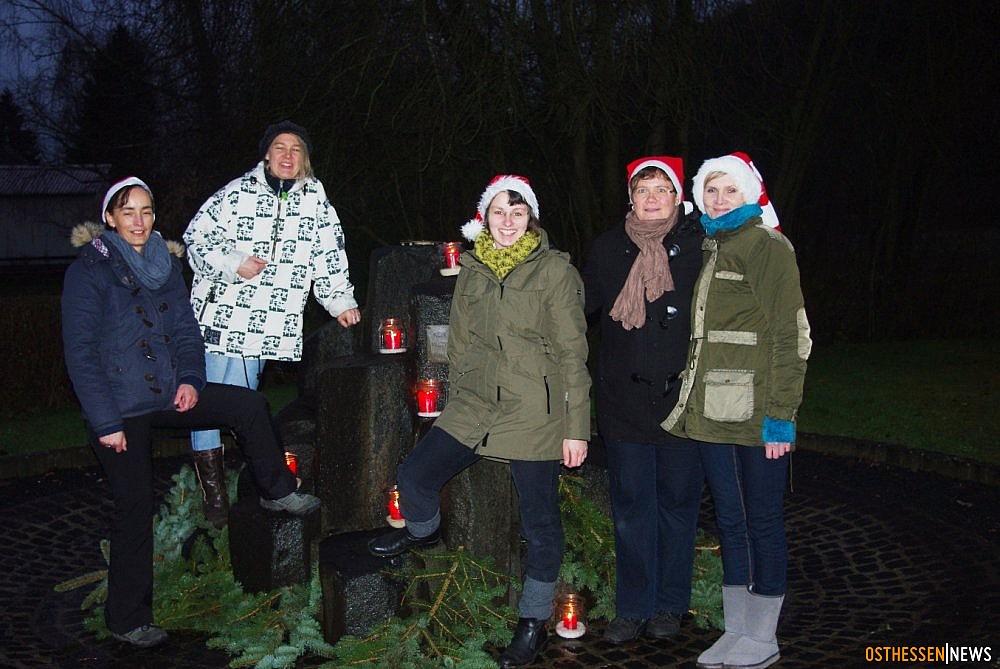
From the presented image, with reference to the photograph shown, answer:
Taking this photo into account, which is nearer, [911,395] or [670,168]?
[670,168]

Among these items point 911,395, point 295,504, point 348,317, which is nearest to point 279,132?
point 348,317

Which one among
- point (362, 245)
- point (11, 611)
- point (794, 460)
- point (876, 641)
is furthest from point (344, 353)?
point (362, 245)

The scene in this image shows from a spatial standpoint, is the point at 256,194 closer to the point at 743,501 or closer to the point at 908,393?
the point at 743,501

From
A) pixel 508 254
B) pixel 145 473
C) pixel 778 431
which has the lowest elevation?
pixel 145 473

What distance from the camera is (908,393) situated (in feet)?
35.0

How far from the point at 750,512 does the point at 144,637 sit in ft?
9.19

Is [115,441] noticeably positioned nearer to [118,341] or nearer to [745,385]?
[118,341]

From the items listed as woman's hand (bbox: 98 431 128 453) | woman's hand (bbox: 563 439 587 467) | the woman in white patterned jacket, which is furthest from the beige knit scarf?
woman's hand (bbox: 98 431 128 453)

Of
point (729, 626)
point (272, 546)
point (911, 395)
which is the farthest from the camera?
point (911, 395)

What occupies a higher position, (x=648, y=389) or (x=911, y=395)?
(x=648, y=389)

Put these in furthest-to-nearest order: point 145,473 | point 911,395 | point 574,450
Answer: point 911,395 < point 145,473 < point 574,450

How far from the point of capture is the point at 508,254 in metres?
4.14

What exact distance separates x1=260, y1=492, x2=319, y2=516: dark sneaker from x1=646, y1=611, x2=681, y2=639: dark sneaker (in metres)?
1.74

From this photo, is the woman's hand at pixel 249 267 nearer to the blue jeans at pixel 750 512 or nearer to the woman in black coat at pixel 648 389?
the woman in black coat at pixel 648 389
